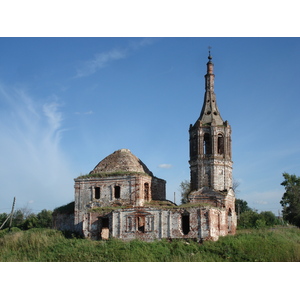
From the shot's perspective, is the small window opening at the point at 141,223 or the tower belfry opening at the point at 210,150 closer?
the small window opening at the point at 141,223

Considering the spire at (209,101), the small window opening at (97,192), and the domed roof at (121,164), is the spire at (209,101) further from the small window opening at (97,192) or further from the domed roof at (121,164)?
the small window opening at (97,192)

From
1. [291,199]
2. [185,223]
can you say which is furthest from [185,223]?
[291,199]

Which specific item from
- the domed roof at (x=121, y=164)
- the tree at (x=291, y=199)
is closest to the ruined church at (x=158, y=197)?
the domed roof at (x=121, y=164)

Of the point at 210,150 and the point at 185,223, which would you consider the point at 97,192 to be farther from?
the point at 210,150

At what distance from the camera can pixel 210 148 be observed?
2611 centimetres

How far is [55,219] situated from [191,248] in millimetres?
11193

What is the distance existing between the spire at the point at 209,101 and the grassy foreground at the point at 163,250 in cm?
857

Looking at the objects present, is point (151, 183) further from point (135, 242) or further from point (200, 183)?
point (135, 242)

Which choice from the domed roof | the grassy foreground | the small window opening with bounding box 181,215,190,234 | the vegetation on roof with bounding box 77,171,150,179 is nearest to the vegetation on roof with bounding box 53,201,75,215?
the vegetation on roof with bounding box 77,171,150,179

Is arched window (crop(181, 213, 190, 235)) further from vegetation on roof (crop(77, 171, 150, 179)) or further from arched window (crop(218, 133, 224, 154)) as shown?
arched window (crop(218, 133, 224, 154))

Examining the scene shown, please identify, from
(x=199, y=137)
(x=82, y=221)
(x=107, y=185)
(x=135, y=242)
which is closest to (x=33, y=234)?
(x=82, y=221)

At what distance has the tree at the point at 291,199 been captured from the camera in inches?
1451

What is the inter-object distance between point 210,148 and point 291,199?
55.5 feet

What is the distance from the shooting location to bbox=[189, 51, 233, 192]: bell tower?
25.4 metres
